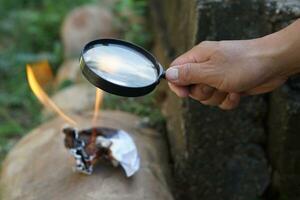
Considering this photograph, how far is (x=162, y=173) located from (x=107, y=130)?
34cm

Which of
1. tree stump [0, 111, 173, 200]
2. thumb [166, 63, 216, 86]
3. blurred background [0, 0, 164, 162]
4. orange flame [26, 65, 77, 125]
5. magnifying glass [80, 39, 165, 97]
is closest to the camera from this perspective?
magnifying glass [80, 39, 165, 97]

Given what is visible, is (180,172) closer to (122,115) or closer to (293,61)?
(122,115)

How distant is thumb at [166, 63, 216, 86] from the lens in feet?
6.93

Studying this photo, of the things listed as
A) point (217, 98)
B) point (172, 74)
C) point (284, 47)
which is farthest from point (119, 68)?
point (284, 47)

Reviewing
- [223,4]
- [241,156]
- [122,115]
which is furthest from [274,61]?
[122,115]

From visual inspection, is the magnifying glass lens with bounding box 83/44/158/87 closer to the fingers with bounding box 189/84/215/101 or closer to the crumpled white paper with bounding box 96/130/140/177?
the fingers with bounding box 189/84/215/101

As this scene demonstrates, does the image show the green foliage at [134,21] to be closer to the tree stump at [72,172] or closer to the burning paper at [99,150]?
the tree stump at [72,172]

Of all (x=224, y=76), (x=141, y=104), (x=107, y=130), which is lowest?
(x=141, y=104)

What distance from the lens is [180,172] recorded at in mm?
2926

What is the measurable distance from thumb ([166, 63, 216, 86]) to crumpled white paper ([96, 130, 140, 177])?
588 millimetres

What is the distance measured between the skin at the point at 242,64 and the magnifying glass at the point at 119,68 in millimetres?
87

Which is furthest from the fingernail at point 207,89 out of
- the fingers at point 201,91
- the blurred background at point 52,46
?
the blurred background at point 52,46

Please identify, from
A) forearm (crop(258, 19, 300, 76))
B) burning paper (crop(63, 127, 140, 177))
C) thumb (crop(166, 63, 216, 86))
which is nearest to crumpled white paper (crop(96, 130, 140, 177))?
burning paper (crop(63, 127, 140, 177))

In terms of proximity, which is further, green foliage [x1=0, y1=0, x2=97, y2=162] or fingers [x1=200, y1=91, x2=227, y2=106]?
green foliage [x1=0, y1=0, x2=97, y2=162]
